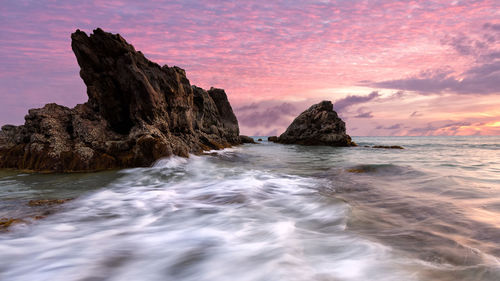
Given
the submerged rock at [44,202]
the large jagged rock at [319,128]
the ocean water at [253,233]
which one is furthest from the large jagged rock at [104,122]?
the large jagged rock at [319,128]

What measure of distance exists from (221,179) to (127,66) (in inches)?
283

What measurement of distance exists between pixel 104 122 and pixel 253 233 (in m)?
9.57

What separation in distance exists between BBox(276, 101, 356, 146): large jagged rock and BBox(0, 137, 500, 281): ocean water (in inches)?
1110

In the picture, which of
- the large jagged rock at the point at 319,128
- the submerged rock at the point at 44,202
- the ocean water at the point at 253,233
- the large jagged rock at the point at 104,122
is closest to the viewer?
the ocean water at the point at 253,233

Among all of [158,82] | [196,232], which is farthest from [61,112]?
[196,232]

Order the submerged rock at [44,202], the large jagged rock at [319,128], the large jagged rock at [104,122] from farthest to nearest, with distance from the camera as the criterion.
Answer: the large jagged rock at [319,128], the large jagged rock at [104,122], the submerged rock at [44,202]

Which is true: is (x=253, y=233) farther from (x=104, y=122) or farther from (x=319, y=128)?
(x=319, y=128)

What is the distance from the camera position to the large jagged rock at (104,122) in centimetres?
810

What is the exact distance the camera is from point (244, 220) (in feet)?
12.0

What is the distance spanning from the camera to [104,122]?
32.8ft

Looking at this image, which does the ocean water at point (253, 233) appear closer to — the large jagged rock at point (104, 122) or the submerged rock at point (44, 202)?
the submerged rock at point (44, 202)

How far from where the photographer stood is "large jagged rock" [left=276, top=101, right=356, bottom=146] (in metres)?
A: 33.0

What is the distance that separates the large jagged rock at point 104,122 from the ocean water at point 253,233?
255 centimetres

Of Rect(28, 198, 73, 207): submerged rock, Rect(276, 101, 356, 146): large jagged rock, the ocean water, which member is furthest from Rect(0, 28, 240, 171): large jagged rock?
Rect(276, 101, 356, 146): large jagged rock
